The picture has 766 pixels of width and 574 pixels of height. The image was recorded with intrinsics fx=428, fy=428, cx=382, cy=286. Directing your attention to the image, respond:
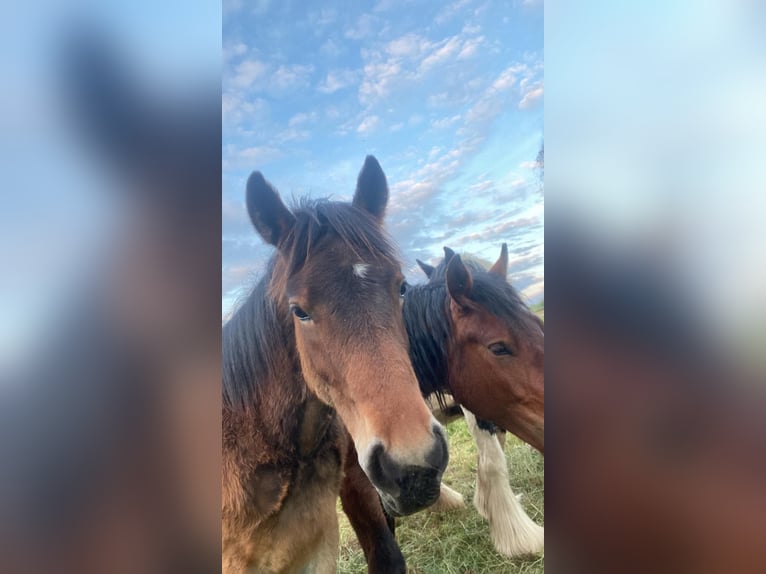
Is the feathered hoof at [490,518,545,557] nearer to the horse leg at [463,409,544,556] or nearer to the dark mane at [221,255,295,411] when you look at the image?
the horse leg at [463,409,544,556]

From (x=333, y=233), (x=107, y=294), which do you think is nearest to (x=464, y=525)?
(x=333, y=233)

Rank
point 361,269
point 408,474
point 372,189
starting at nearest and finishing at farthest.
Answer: point 408,474, point 361,269, point 372,189

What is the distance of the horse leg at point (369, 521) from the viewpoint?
4.36 feet

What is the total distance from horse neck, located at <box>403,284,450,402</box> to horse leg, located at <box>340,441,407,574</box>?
33 centimetres

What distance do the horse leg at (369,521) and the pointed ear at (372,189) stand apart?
0.75 m

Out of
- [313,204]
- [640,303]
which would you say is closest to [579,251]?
[640,303]

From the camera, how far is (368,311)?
49.3 inches

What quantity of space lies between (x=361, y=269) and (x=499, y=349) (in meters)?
0.49

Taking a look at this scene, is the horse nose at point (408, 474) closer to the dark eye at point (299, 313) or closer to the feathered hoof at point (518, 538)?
the feathered hoof at point (518, 538)

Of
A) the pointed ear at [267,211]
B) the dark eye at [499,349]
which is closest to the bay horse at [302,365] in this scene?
the pointed ear at [267,211]

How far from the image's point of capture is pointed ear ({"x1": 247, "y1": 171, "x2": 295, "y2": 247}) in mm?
1320

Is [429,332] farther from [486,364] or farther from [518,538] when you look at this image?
[518,538]

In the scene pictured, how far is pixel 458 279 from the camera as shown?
4.49 ft

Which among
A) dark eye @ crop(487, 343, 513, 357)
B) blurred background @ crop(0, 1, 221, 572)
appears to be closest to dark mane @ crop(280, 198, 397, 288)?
blurred background @ crop(0, 1, 221, 572)
